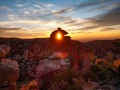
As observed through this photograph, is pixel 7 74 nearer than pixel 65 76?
Yes

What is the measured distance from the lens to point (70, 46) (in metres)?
38.9

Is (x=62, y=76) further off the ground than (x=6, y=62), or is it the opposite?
(x=6, y=62)

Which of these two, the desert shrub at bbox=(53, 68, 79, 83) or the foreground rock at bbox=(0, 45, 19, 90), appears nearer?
the foreground rock at bbox=(0, 45, 19, 90)

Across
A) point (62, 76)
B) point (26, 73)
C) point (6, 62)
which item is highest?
point (6, 62)

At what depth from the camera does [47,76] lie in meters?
16.8

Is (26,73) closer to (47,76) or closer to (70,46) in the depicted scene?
(70,46)

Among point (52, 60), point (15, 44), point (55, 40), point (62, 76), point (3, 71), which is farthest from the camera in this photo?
point (15, 44)

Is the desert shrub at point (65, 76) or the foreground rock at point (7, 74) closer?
the foreground rock at point (7, 74)

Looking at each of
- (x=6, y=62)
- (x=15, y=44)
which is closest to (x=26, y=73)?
(x=6, y=62)

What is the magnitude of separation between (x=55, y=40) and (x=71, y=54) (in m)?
8.88

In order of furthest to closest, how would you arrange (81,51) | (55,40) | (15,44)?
1. (15,44)
2. (55,40)
3. (81,51)

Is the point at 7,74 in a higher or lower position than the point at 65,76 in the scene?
higher

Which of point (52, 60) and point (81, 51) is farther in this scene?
point (81, 51)

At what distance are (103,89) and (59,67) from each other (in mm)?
4723
